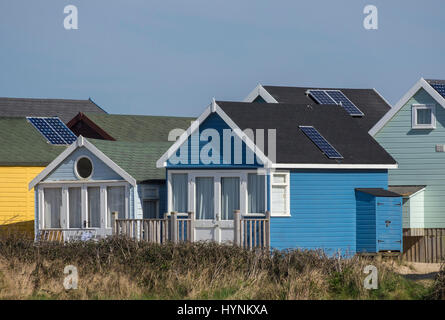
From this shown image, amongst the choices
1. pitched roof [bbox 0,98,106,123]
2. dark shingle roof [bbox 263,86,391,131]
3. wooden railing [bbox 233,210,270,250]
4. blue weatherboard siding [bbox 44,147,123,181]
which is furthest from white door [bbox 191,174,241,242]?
pitched roof [bbox 0,98,106,123]

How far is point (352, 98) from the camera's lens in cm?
4028

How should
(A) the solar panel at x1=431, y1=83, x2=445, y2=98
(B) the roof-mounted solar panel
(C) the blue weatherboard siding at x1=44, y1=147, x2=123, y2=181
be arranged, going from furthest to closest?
1. (B) the roof-mounted solar panel
2. (A) the solar panel at x1=431, y1=83, x2=445, y2=98
3. (C) the blue weatherboard siding at x1=44, y1=147, x2=123, y2=181

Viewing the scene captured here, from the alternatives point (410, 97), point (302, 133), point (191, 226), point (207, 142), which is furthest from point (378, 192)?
point (191, 226)

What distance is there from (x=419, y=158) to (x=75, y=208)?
11178 mm

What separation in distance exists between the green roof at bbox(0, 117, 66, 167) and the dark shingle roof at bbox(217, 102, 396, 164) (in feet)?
30.3

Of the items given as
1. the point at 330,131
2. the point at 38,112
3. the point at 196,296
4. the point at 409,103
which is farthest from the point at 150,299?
the point at 38,112

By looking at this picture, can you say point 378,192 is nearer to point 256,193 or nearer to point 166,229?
point 256,193

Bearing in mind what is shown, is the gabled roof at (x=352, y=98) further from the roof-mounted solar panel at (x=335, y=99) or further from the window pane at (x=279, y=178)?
the window pane at (x=279, y=178)

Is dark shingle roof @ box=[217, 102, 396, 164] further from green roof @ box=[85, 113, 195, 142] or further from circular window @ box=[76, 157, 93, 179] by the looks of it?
green roof @ box=[85, 113, 195, 142]

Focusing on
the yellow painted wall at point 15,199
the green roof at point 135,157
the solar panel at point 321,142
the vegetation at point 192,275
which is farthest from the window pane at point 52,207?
the solar panel at point 321,142

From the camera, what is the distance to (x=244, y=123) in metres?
29.9

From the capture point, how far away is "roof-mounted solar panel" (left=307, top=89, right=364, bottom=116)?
3822cm

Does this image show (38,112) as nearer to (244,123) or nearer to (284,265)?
(244,123)

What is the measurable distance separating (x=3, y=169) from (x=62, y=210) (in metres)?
4.91
